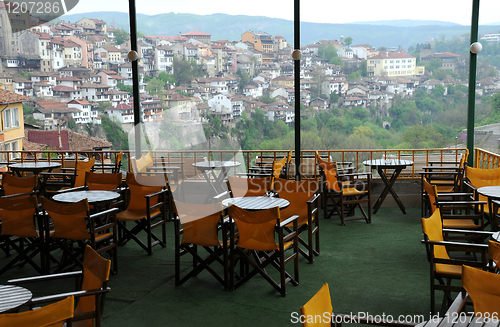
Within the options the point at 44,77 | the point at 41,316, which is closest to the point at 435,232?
the point at 41,316

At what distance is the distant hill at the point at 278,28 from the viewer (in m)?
25.3

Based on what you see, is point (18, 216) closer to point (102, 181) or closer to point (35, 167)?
point (102, 181)

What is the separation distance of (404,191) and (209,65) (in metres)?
18.0

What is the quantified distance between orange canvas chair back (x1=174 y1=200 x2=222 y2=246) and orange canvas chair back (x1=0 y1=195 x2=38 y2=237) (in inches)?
53.1

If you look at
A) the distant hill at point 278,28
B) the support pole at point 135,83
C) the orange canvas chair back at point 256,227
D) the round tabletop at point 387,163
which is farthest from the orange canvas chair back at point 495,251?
the distant hill at point 278,28

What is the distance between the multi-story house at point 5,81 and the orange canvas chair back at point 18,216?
25.2 metres

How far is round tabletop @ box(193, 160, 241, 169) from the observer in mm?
6324

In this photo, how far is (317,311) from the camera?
63.4 inches

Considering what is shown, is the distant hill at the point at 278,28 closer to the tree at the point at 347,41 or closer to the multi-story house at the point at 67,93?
the tree at the point at 347,41

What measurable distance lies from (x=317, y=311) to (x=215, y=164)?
196 inches

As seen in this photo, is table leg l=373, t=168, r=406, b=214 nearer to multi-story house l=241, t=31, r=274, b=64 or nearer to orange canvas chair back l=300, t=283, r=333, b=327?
orange canvas chair back l=300, t=283, r=333, b=327

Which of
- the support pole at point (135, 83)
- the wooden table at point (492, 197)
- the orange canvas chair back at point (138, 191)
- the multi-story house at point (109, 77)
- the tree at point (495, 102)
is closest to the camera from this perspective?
the wooden table at point (492, 197)

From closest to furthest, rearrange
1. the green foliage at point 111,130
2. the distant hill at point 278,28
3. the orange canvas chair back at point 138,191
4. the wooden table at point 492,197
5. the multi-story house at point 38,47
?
the wooden table at point 492,197
the orange canvas chair back at point 138,191
the green foliage at point 111,130
the distant hill at point 278,28
the multi-story house at point 38,47

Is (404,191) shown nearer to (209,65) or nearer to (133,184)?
(133,184)
